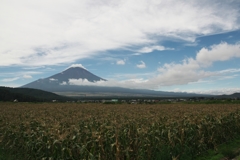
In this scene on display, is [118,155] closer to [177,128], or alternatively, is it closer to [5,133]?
[177,128]

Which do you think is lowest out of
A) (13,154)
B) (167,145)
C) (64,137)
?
(13,154)

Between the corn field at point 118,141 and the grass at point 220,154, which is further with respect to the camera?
the grass at point 220,154

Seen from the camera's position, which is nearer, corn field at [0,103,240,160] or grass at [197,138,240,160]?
corn field at [0,103,240,160]

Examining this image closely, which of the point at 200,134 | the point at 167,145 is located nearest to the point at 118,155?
the point at 167,145

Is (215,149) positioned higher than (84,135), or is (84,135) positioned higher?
(84,135)

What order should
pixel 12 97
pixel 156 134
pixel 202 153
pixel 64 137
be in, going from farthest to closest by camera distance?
pixel 12 97, pixel 202 153, pixel 156 134, pixel 64 137

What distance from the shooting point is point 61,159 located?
10133 mm

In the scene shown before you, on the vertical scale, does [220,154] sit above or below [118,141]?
below

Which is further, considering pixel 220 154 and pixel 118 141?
pixel 220 154

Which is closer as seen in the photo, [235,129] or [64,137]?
[64,137]

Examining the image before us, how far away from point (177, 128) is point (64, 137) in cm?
723

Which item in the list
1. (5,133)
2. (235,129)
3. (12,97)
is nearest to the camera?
(5,133)

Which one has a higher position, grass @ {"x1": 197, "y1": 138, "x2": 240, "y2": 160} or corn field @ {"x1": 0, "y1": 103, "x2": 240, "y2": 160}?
corn field @ {"x1": 0, "y1": 103, "x2": 240, "y2": 160}

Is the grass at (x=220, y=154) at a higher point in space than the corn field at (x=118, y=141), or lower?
lower
